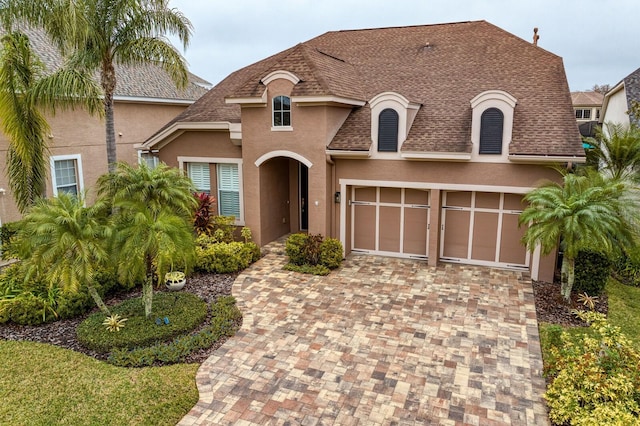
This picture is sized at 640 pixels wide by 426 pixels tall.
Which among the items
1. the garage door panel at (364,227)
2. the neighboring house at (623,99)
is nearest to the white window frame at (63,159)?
the garage door panel at (364,227)

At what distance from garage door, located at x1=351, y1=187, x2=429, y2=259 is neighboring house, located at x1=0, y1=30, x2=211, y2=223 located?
31.1 ft

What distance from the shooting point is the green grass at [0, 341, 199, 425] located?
7777mm

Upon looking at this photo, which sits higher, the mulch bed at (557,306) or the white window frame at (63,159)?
the white window frame at (63,159)

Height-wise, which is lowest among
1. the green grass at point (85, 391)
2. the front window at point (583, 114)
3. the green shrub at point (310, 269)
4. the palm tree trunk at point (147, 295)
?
the green grass at point (85, 391)

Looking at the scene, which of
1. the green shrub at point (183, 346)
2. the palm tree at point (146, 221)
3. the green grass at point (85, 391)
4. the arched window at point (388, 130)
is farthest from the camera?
the arched window at point (388, 130)

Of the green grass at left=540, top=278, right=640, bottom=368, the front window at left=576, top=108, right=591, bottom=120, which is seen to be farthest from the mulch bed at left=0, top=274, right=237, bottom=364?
the front window at left=576, top=108, right=591, bottom=120

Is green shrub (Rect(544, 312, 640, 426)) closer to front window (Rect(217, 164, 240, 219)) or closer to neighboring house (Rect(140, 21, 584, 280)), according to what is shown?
neighboring house (Rect(140, 21, 584, 280))

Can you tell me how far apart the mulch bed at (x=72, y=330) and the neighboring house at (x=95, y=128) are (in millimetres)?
4955

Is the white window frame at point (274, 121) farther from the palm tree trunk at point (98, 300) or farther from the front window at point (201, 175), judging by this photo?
the palm tree trunk at point (98, 300)

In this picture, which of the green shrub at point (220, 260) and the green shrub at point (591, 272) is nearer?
the green shrub at point (591, 272)

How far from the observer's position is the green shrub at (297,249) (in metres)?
15.5

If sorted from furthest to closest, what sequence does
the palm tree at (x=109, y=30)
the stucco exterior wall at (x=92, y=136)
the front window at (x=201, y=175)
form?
the front window at (x=201, y=175) → the stucco exterior wall at (x=92, y=136) → the palm tree at (x=109, y=30)

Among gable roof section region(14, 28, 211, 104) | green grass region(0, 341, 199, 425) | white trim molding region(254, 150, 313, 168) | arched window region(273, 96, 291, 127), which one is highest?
gable roof section region(14, 28, 211, 104)

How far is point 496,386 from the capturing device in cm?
873
